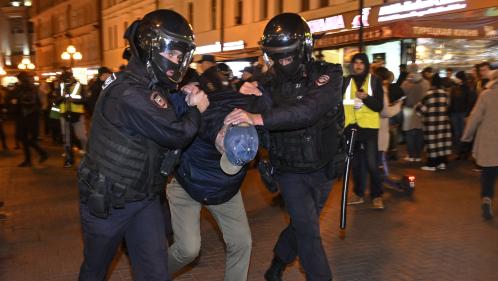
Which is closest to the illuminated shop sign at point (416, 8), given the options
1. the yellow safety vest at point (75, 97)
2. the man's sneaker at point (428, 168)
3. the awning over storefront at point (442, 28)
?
the awning over storefront at point (442, 28)

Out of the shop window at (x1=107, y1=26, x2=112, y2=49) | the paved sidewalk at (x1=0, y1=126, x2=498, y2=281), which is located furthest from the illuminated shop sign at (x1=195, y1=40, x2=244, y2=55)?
the shop window at (x1=107, y1=26, x2=112, y2=49)

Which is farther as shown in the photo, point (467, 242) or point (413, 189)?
point (413, 189)

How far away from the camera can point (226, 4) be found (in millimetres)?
27281

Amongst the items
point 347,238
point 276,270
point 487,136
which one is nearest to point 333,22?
point 487,136

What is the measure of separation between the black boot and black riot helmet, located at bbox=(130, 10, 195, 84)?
1943 millimetres

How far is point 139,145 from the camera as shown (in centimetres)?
289

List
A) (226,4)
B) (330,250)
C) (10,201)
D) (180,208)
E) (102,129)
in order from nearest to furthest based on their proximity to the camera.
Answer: (102,129) → (180,208) → (330,250) → (10,201) → (226,4)

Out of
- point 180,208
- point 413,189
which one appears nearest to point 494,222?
point 413,189

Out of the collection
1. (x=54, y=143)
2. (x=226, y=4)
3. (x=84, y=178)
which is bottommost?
(x=54, y=143)

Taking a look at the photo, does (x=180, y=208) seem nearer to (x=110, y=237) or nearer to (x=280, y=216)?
(x=110, y=237)

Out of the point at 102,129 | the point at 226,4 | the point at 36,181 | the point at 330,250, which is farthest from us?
the point at 226,4

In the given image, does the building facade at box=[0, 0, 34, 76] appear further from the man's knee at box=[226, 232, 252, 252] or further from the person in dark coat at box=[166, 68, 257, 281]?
the man's knee at box=[226, 232, 252, 252]

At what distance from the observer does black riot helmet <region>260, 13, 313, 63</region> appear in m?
3.56

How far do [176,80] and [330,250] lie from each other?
3086 millimetres
